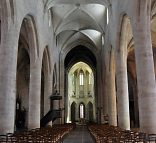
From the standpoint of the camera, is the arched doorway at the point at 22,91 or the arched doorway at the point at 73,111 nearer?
the arched doorway at the point at 22,91

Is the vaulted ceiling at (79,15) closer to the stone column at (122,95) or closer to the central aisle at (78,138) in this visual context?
the stone column at (122,95)

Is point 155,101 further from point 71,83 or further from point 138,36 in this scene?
point 71,83

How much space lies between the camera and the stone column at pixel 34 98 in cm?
1563

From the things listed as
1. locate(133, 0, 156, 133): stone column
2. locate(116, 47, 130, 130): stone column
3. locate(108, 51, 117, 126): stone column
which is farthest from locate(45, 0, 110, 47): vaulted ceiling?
locate(133, 0, 156, 133): stone column

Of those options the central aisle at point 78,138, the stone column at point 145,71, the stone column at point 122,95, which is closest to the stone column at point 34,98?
the central aisle at point 78,138

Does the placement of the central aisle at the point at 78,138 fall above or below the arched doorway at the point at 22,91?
below

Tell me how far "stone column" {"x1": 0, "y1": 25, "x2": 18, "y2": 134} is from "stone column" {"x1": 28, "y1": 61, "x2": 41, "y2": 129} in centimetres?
528

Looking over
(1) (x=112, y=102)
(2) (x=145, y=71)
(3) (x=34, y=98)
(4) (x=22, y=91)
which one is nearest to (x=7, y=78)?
(3) (x=34, y=98)

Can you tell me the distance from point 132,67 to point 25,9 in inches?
788

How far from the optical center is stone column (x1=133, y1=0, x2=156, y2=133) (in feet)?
32.2

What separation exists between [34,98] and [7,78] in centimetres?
600

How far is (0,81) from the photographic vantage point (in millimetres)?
10117

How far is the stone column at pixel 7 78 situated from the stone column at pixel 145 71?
6.05 metres

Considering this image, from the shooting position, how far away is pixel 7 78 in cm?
1020
